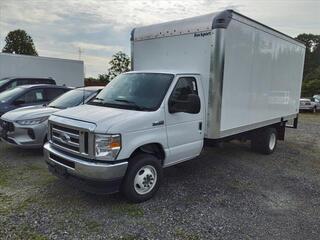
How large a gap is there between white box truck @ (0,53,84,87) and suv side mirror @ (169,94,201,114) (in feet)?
42.8

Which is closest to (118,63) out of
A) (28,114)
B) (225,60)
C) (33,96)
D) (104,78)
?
(104,78)

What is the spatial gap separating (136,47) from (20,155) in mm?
3815

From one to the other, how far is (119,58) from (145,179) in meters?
21.0

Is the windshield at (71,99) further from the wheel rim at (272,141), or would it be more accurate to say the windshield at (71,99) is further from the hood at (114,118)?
the wheel rim at (272,141)

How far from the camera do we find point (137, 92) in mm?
4746

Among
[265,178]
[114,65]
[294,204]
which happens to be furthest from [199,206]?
[114,65]

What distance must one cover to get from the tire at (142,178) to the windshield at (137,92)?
2.69 ft

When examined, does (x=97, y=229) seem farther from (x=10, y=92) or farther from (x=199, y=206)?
(x=10, y=92)

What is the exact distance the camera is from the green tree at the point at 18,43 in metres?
42.9

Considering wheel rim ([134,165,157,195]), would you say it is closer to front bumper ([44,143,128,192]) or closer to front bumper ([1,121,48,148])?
front bumper ([44,143,128,192])

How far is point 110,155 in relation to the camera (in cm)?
388

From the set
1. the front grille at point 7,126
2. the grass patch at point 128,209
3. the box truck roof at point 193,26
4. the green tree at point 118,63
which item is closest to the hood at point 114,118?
the grass patch at point 128,209

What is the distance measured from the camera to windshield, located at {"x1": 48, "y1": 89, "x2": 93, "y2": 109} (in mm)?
7340

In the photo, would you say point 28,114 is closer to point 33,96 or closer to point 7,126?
point 7,126
